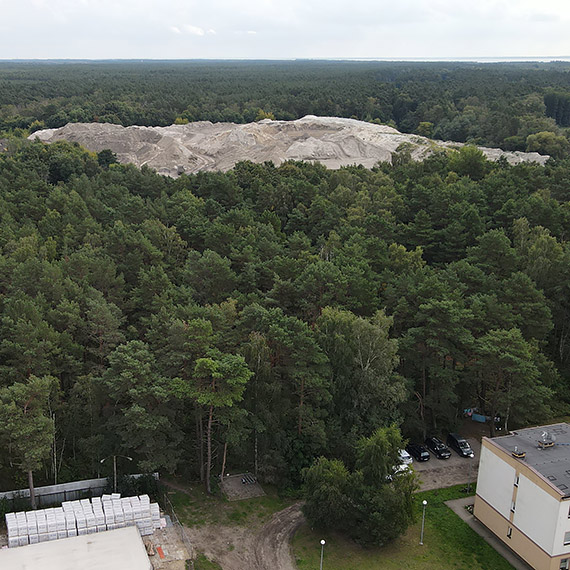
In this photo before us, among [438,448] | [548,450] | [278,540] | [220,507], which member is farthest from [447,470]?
[220,507]

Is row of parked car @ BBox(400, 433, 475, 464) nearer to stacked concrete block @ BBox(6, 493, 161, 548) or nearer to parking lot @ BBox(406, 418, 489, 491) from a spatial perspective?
parking lot @ BBox(406, 418, 489, 491)

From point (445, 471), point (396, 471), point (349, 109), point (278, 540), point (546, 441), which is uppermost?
point (349, 109)

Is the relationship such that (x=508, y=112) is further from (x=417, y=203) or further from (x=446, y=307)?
(x=446, y=307)

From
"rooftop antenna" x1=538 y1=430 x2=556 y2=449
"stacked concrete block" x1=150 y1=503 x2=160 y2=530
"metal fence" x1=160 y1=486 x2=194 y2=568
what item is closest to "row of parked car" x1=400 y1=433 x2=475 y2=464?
"rooftop antenna" x1=538 y1=430 x2=556 y2=449

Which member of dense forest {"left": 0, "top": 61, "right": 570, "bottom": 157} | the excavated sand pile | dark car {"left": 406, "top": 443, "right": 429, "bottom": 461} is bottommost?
dark car {"left": 406, "top": 443, "right": 429, "bottom": 461}

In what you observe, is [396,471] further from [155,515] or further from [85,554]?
[85,554]

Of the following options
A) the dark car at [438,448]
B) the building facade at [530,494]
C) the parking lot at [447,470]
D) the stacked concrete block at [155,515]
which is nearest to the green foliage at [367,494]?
the building facade at [530,494]
